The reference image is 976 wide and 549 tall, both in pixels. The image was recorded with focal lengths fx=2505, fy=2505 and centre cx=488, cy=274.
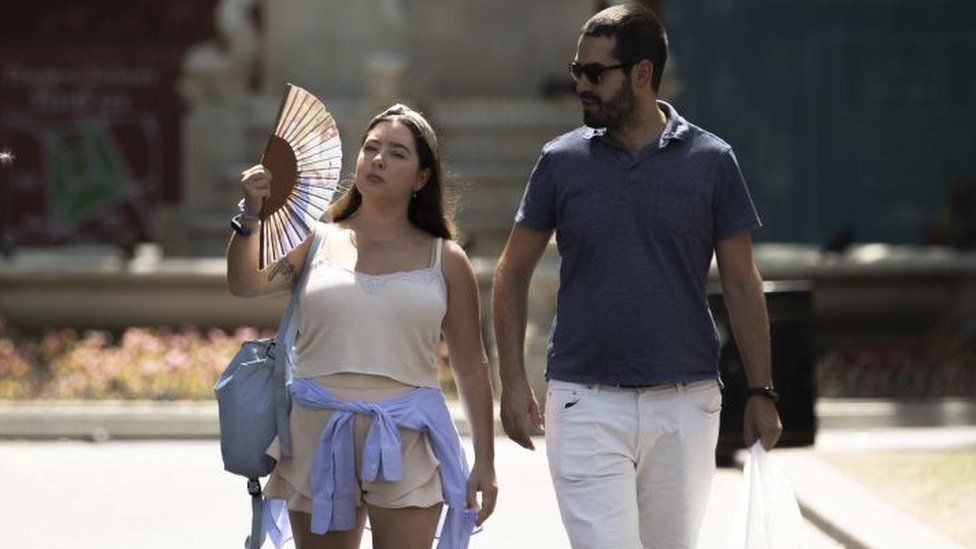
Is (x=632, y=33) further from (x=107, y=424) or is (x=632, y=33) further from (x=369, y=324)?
(x=107, y=424)

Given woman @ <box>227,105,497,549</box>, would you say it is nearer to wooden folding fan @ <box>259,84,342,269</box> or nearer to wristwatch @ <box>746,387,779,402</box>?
wooden folding fan @ <box>259,84,342,269</box>

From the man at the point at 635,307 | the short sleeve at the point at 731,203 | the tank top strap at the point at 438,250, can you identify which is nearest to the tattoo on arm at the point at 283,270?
the tank top strap at the point at 438,250

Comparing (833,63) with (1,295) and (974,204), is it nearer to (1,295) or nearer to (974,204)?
(974,204)

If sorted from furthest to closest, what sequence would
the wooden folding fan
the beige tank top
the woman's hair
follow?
1. the woman's hair
2. the wooden folding fan
3. the beige tank top

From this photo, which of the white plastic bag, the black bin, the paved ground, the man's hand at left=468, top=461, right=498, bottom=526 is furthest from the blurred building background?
the white plastic bag

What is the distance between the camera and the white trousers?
278 inches

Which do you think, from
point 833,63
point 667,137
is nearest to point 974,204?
point 833,63

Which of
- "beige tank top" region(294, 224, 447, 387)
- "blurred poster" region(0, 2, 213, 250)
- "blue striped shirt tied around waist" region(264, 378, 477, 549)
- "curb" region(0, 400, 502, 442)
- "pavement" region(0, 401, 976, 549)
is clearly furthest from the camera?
"blurred poster" region(0, 2, 213, 250)

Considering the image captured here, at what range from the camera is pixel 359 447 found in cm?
707

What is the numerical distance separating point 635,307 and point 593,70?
0.69 meters

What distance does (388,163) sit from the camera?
7.29 meters

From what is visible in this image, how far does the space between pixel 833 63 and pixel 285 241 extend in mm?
24487

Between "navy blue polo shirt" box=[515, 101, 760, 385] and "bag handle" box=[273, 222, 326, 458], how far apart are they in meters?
0.74

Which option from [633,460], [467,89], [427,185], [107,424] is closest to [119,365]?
[107,424]
